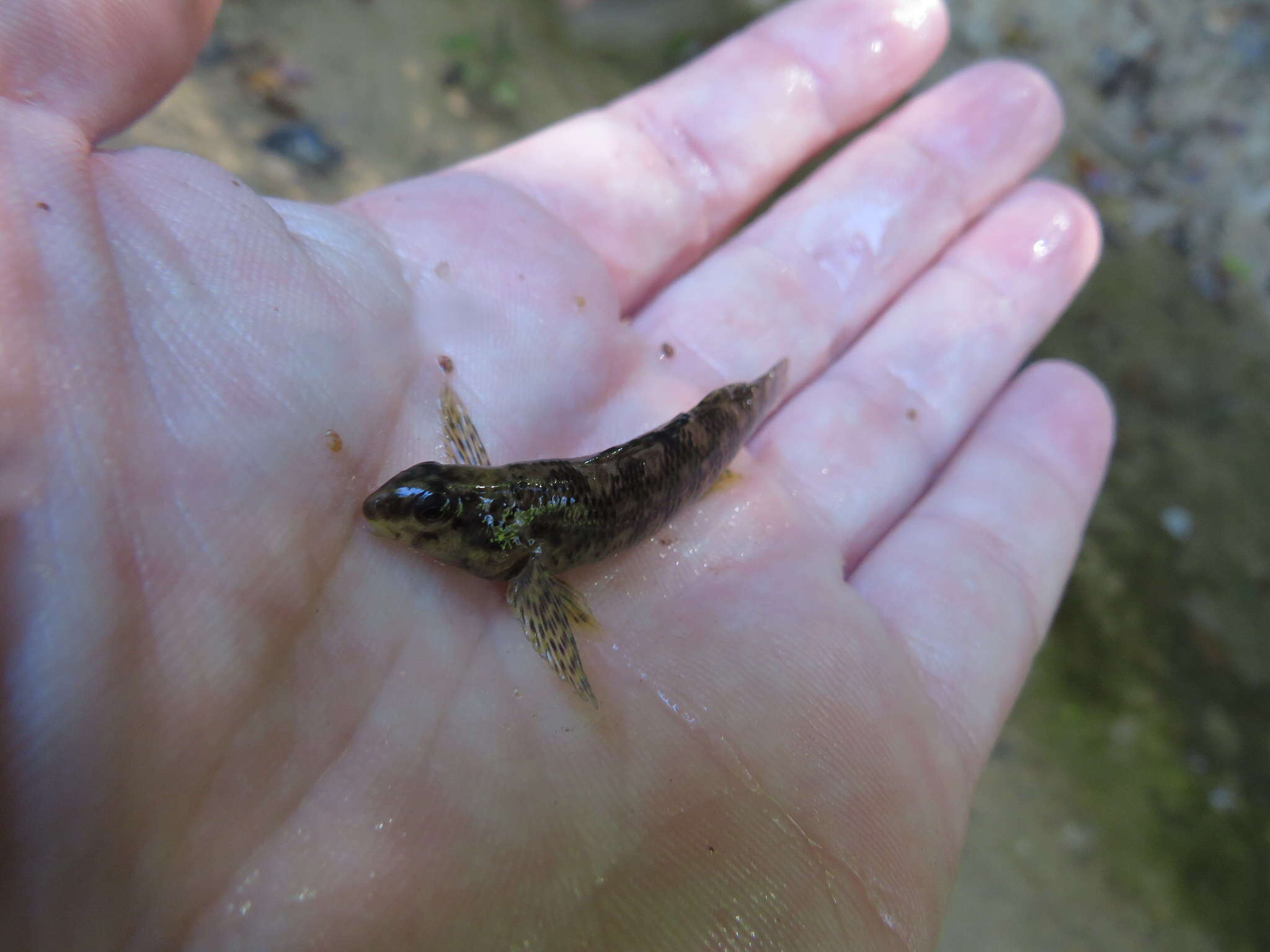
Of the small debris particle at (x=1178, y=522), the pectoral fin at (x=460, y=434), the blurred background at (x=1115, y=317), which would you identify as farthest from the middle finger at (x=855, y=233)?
the small debris particle at (x=1178, y=522)

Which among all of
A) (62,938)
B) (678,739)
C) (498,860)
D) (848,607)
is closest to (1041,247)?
(848,607)

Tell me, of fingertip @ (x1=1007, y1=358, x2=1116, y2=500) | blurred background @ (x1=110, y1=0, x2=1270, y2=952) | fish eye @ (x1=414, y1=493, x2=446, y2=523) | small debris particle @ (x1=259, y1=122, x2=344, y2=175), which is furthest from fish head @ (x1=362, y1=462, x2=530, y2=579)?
small debris particle @ (x1=259, y1=122, x2=344, y2=175)

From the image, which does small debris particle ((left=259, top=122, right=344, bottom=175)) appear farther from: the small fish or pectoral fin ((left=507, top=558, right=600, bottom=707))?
pectoral fin ((left=507, top=558, right=600, bottom=707))

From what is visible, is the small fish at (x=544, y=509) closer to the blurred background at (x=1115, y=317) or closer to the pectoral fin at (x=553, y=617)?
the pectoral fin at (x=553, y=617)

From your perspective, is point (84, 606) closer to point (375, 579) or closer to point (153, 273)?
point (375, 579)

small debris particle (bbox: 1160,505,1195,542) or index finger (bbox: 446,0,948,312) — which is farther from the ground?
index finger (bbox: 446,0,948,312)

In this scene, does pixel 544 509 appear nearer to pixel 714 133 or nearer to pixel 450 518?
pixel 450 518

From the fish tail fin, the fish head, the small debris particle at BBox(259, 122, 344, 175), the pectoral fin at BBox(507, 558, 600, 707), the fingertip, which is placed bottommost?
the fingertip

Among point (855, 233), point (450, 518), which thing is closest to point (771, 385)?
point (855, 233)
